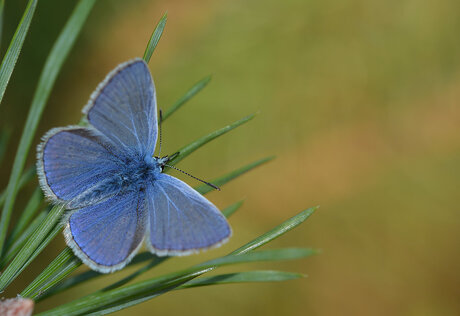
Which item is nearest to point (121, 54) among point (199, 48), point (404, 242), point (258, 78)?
point (199, 48)

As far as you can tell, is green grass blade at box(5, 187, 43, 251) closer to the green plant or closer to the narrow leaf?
the green plant

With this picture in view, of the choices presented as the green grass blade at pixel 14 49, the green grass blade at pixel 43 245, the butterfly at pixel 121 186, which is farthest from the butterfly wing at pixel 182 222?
the green grass blade at pixel 14 49

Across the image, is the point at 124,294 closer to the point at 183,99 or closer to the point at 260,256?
the point at 260,256

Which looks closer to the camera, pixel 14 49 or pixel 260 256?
pixel 260 256

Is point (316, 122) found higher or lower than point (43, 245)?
lower

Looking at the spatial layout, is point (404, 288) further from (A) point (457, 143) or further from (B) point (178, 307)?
(B) point (178, 307)

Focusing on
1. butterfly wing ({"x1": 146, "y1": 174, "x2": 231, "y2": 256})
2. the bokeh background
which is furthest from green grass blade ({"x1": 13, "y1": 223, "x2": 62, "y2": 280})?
the bokeh background

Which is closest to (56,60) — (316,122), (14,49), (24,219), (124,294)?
(14,49)
